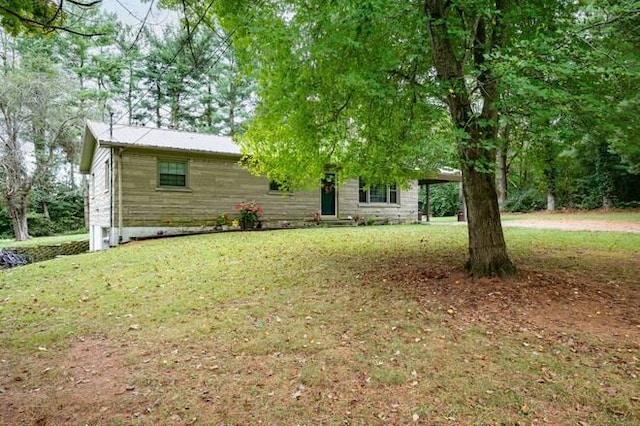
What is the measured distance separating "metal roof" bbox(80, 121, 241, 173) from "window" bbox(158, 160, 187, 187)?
647 mm

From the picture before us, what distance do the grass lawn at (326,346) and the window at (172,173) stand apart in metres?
6.60

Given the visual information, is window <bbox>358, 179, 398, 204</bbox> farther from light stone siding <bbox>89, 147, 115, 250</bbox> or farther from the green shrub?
the green shrub

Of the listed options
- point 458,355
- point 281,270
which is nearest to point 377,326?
point 458,355

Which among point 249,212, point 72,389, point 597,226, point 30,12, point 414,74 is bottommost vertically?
point 72,389

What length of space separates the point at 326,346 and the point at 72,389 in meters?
2.16

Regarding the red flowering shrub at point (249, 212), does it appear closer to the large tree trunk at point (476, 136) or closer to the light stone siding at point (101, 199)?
the light stone siding at point (101, 199)

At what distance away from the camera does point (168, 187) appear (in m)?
A: 13.0

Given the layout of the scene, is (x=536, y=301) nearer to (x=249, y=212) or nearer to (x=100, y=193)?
(x=249, y=212)

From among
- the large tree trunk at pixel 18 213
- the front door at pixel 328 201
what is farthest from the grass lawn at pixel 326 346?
the large tree trunk at pixel 18 213

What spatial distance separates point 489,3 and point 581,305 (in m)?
3.89

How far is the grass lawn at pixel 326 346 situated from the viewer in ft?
8.85

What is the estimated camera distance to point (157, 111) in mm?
28719

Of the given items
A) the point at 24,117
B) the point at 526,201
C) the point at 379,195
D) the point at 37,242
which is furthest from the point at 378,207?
the point at 24,117

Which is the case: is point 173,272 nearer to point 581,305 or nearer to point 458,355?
point 458,355
